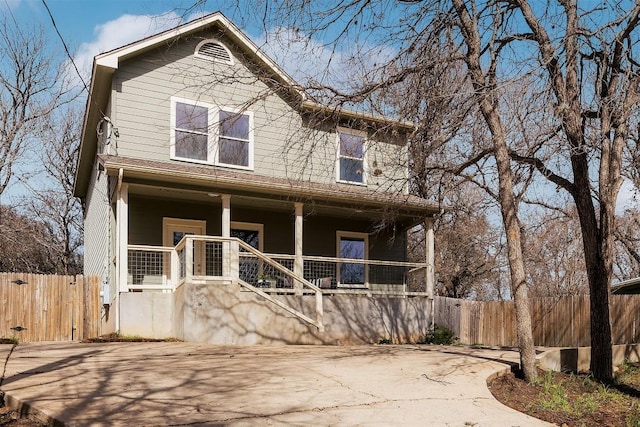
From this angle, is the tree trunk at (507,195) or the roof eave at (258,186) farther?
the roof eave at (258,186)

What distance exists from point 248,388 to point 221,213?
8.79 metres

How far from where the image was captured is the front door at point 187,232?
538 inches

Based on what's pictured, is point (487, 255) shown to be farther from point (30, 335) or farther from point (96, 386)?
point (96, 386)

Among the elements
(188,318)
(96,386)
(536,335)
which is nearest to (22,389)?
(96,386)

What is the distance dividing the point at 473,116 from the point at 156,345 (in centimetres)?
681

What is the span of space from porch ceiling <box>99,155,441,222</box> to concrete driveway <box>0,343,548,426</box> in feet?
13.7

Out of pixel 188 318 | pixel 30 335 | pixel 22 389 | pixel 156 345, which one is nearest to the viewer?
pixel 22 389

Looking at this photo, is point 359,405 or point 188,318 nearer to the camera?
point 359,405

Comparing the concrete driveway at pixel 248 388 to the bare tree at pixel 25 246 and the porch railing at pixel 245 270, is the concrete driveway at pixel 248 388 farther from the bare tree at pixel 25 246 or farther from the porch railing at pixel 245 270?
the bare tree at pixel 25 246

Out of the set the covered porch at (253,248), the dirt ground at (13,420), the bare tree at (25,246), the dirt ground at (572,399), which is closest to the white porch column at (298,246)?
the covered porch at (253,248)

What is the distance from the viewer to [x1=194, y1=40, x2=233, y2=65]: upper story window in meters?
14.7

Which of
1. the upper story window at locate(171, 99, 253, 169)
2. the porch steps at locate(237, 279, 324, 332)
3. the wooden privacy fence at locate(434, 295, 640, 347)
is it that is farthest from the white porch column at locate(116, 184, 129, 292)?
the wooden privacy fence at locate(434, 295, 640, 347)

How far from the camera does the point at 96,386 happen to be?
5.71m

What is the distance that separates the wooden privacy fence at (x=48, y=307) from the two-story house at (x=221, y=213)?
1.63ft
